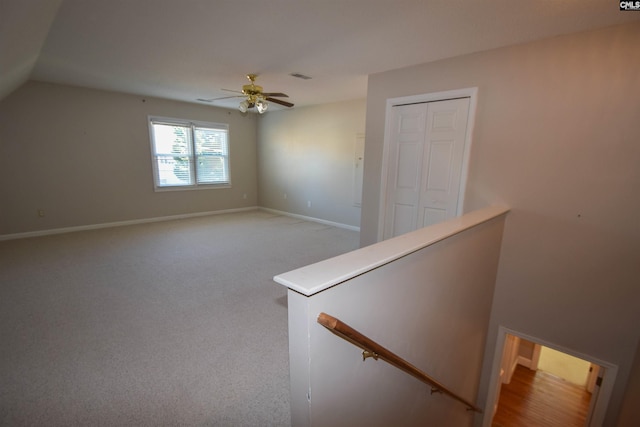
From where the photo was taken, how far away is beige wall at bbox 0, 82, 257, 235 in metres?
4.44

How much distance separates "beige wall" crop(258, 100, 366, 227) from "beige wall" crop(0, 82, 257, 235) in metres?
1.82

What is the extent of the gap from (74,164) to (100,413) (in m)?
4.96

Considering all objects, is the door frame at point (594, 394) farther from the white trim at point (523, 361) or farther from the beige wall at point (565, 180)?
the white trim at point (523, 361)

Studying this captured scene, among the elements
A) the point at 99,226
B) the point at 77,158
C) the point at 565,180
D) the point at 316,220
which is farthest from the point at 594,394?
the point at 77,158

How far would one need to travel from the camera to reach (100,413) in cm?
162

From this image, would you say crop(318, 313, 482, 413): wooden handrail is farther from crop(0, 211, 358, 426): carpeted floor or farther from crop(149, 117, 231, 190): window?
crop(149, 117, 231, 190): window

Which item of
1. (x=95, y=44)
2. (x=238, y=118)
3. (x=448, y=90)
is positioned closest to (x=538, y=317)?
(x=448, y=90)

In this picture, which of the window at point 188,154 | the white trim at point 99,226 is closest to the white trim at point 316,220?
the white trim at point 99,226

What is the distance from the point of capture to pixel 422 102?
130 inches

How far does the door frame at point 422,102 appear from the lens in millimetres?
2949

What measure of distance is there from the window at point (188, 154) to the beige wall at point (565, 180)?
17.4ft

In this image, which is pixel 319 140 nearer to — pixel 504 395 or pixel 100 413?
pixel 100 413

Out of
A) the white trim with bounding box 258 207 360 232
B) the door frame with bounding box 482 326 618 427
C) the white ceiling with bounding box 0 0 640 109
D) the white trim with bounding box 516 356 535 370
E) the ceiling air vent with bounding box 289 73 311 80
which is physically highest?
the ceiling air vent with bounding box 289 73 311 80

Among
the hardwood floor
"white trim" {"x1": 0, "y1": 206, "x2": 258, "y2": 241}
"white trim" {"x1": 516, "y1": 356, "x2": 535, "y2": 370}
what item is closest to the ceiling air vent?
"white trim" {"x1": 0, "y1": 206, "x2": 258, "y2": 241}
